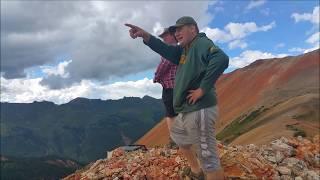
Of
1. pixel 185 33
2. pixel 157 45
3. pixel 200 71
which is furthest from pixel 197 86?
pixel 157 45

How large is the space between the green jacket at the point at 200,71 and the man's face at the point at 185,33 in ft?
0.26

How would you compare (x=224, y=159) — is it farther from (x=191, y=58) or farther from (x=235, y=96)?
(x=235, y=96)

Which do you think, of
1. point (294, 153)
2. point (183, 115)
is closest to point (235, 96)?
point (294, 153)

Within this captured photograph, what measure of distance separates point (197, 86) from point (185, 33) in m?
0.78

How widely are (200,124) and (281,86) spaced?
257 feet

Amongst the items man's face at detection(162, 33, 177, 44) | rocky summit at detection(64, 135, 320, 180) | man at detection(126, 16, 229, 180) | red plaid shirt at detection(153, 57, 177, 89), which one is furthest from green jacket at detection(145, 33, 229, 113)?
rocky summit at detection(64, 135, 320, 180)

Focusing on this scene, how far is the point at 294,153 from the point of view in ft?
44.1

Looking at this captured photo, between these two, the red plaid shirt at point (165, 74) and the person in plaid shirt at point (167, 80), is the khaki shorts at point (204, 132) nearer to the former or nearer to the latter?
the person in plaid shirt at point (167, 80)

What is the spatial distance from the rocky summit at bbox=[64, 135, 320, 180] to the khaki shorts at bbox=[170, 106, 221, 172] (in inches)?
121

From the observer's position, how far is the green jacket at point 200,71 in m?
6.84

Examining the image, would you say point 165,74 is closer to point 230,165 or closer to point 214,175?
point 214,175

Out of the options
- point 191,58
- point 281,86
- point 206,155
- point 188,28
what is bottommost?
point 206,155

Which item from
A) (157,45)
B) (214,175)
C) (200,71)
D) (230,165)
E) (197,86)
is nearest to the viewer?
(200,71)

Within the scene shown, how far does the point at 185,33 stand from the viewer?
734cm
